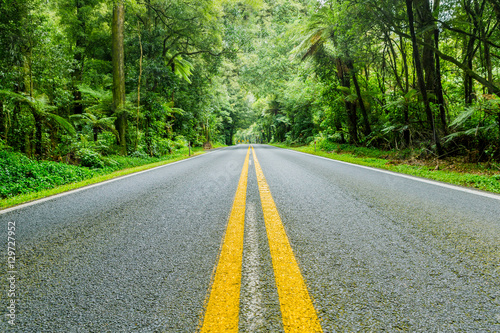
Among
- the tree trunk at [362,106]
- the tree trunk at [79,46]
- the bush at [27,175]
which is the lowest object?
the bush at [27,175]

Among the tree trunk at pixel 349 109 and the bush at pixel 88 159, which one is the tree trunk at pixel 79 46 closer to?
the bush at pixel 88 159

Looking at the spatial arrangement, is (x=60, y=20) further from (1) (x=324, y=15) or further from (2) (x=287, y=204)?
(2) (x=287, y=204)

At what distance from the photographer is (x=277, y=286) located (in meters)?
1.45

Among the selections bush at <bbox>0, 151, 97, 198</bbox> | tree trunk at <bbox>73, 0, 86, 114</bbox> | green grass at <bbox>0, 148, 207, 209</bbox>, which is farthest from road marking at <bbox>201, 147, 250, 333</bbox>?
tree trunk at <bbox>73, 0, 86, 114</bbox>

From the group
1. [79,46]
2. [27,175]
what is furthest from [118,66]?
[27,175]

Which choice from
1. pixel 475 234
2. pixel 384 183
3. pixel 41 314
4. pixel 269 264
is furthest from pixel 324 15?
pixel 41 314

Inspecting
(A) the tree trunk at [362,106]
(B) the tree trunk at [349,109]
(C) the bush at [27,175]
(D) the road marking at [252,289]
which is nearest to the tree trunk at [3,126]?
(C) the bush at [27,175]

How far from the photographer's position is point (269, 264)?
5.59 ft

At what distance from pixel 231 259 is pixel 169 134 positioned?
55.5 feet

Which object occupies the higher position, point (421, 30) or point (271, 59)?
point (271, 59)

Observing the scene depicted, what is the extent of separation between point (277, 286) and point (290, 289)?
0.25 feet

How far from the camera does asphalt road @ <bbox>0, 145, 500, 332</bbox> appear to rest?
122 cm

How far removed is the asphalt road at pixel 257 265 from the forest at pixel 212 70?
504 cm

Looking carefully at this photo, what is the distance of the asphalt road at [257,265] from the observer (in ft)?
4.00
